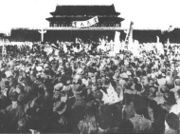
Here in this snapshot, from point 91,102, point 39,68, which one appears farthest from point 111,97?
point 39,68

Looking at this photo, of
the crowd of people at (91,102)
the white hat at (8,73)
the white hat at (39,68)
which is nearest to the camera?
the crowd of people at (91,102)

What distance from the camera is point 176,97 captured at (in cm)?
587

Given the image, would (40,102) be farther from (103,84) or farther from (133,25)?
(133,25)

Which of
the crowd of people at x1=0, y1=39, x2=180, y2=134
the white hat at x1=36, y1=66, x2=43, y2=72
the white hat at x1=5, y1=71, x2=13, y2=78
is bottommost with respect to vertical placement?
the crowd of people at x1=0, y1=39, x2=180, y2=134

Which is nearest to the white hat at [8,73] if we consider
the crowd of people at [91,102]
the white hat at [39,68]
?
the crowd of people at [91,102]

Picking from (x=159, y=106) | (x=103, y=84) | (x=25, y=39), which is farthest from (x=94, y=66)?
(x=25, y=39)

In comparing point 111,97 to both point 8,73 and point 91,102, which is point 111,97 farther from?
point 8,73

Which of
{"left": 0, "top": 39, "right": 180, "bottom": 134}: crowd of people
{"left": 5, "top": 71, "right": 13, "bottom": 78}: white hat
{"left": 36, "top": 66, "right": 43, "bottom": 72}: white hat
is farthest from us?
{"left": 36, "top": 66, "right": 43, "bottom": 72}: white hat

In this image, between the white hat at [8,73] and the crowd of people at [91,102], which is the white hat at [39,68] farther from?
the white hat at [8,73]

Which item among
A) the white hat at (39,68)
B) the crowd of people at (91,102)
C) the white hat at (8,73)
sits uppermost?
the white hat at (39,68)

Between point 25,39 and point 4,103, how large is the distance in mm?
5539

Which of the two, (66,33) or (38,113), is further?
(66,33)

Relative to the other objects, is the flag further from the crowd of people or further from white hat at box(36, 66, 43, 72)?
white hat at box(36, 66, 43, 72)

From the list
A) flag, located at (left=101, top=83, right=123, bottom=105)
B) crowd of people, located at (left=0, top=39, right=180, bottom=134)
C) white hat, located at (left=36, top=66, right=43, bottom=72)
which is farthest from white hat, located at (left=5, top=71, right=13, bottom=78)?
flag, located at (left=101, top=83, right=123, bottom=105)
